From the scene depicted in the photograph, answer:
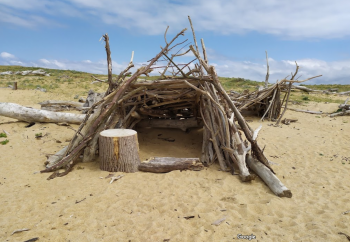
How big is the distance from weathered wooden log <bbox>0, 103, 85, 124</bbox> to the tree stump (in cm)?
441

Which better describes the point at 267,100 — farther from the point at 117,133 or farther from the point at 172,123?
the point at 117,133

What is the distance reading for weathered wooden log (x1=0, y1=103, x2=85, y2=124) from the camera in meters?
8.57

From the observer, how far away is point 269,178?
437 centimetres

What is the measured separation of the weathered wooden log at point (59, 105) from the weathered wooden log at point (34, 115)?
1.85 metres

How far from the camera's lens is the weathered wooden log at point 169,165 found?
193 inches

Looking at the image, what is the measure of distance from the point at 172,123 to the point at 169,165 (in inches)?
90.1

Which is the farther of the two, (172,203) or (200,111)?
(200,111)

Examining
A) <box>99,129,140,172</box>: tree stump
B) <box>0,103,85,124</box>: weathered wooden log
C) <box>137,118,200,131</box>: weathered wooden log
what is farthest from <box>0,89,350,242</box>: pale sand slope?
<box>0,103,85,124</box>: weathered wooden log

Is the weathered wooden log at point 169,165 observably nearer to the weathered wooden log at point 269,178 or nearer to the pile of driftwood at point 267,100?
the weathered wooden log at point 269,178

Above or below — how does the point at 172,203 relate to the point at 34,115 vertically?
below

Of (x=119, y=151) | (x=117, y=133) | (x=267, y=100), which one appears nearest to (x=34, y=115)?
(x=117, y=133)

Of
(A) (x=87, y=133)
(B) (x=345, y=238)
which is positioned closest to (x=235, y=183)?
(B) (x=345, y=238)

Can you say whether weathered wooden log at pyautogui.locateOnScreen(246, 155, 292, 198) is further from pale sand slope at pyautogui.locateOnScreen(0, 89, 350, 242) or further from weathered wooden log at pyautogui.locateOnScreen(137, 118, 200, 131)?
weathered wooden log at pyautogui.locateOnScreen(137, 118, 200, 131)

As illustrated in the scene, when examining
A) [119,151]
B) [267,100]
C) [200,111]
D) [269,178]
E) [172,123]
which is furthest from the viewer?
[267,100]
